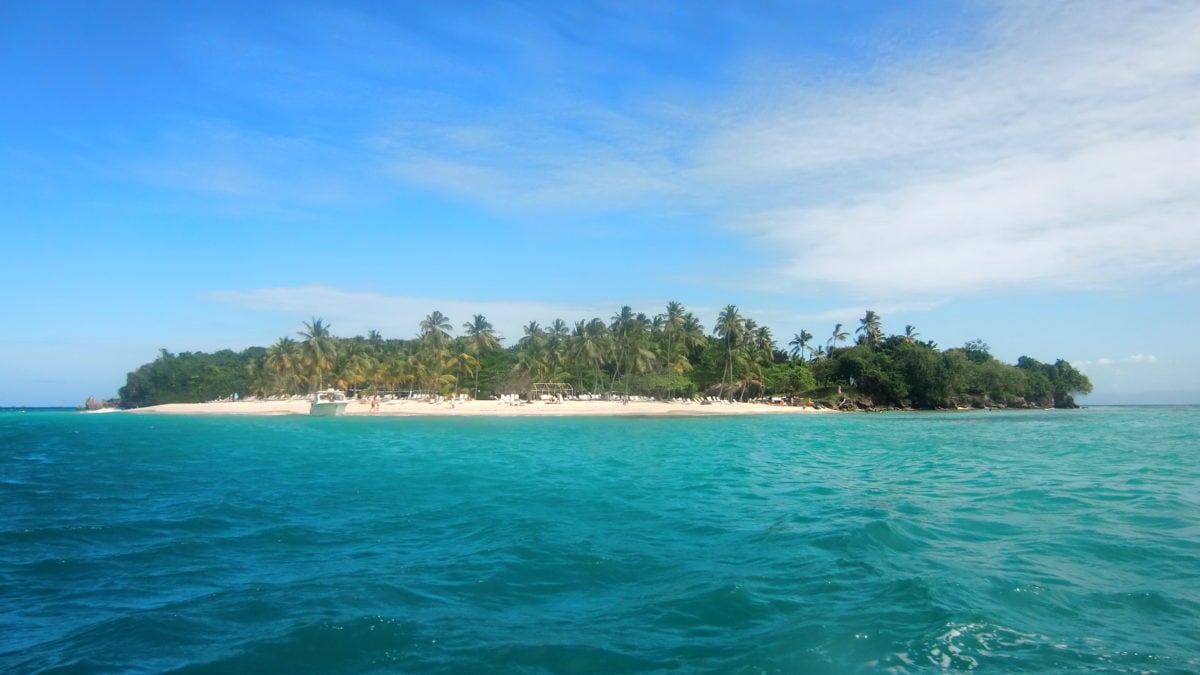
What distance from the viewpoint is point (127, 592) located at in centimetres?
887

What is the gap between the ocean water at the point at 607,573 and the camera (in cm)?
670

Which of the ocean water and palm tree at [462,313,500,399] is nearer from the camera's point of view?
the ocean water

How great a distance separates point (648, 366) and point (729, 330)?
11417mm

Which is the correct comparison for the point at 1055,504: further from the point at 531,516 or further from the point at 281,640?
the point at 281,640

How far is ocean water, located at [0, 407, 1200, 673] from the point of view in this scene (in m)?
6.70

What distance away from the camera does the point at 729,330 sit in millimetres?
90688

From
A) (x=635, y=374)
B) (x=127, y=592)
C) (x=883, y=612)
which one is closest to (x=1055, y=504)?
(x=883, y=612)

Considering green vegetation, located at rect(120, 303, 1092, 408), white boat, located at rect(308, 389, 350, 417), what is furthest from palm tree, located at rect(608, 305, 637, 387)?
white boat, located at rect(308, 389, 350, 417)

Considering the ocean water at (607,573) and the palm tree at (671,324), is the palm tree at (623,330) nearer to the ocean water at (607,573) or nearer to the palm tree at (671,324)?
the palm tree at (671,324)

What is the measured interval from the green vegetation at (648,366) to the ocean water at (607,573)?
2788 inches

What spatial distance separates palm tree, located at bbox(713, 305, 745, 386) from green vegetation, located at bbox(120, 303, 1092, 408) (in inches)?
5.2

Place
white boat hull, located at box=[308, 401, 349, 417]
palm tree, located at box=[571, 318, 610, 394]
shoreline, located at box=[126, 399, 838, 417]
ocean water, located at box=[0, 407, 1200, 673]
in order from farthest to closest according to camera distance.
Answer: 1. palm tree, located at box=[571, 318, 610, 394]
2. white boat hull, located at box=[308, 401, 349, 417]
3. shoreline, located at box=[126, 399, 838, 417]
4. ocean water, located at box=[0, 407, 1200, 673]

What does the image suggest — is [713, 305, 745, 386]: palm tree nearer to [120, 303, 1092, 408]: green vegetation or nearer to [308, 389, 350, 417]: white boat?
[120, 303, 1092, 408]: green vegetation

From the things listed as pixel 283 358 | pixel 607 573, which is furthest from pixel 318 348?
pixel 607 573
